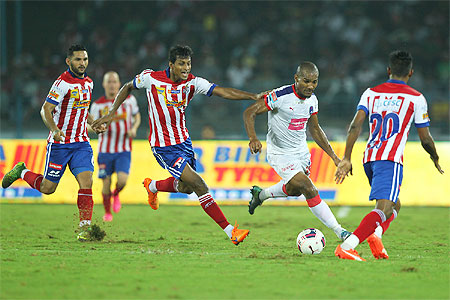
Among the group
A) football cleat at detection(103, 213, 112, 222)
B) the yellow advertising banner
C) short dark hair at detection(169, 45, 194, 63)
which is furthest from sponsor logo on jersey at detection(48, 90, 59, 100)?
the yellow advertising banner

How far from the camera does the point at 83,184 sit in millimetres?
8633

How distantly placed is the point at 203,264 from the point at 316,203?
1.85 metres

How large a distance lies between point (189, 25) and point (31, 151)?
9.06 meters

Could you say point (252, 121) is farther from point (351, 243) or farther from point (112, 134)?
point (112, 134)

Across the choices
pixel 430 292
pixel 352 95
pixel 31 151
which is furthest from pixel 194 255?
pixel 352 95

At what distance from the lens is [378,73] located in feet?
64.7

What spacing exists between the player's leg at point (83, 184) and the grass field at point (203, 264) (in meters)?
0.28

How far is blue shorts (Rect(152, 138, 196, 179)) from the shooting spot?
823cm

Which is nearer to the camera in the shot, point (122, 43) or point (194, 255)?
point (194, 255)

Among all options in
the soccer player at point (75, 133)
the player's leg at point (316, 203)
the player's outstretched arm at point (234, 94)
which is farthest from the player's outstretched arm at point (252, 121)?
the soccer player at point (75, 133)

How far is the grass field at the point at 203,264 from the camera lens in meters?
5.56

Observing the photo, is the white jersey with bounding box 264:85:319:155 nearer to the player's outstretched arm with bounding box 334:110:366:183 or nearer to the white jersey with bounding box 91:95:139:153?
the player's outstretched arm with bounding box 334:110:366:183

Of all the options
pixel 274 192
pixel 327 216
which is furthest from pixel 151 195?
pixel 327 216

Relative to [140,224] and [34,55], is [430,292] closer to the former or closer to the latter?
[140,224]
